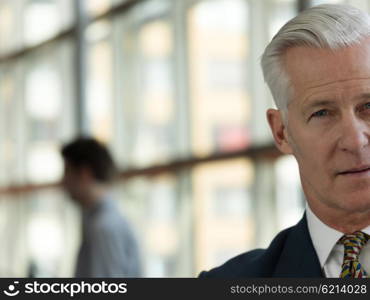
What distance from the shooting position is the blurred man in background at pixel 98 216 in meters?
3.36

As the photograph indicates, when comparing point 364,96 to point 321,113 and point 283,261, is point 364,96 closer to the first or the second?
point 321,113

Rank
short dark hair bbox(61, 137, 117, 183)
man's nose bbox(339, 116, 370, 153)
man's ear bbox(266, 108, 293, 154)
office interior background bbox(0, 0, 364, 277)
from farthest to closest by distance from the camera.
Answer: office interior background bbox(0, 0, 364, 277), short dark hair bbox(61, 137, 117, 183), man's ear bbox(266, 108, 293, 154), man's nose bbox(339, 116, 370, 153)

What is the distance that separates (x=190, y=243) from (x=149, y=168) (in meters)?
0.82

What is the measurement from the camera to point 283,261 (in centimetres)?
135

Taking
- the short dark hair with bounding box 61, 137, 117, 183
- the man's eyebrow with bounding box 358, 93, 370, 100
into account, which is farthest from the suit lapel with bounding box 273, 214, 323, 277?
the short dark hair with bounding box 61, 137, 117, 183

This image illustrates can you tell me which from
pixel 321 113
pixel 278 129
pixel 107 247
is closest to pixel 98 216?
pixel 107 247

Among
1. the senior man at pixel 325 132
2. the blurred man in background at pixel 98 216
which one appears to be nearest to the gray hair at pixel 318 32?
the senior man at pixel 325 132

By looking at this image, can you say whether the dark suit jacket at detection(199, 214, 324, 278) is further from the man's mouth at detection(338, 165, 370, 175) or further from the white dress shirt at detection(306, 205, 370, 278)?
the man's mouth at detection(338, 165, 370, 175)

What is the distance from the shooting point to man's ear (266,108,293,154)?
138cm

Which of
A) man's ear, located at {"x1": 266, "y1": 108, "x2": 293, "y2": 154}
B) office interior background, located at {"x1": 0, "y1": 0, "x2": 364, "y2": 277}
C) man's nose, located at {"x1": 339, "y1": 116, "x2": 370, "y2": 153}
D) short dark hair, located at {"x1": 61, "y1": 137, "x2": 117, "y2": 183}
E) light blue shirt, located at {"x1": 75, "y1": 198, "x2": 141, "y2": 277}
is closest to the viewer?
man's nose, located at {"x1": 339, "y1": 116, "x2": 370, "y2": 153}

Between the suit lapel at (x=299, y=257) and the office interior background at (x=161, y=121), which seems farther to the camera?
the office interior background at (x=161, y=121)

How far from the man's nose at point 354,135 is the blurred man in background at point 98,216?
2150 millimetres

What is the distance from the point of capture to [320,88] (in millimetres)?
1263

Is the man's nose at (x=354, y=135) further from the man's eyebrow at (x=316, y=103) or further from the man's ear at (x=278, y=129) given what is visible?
the man's ear at (x=278, y=129)
